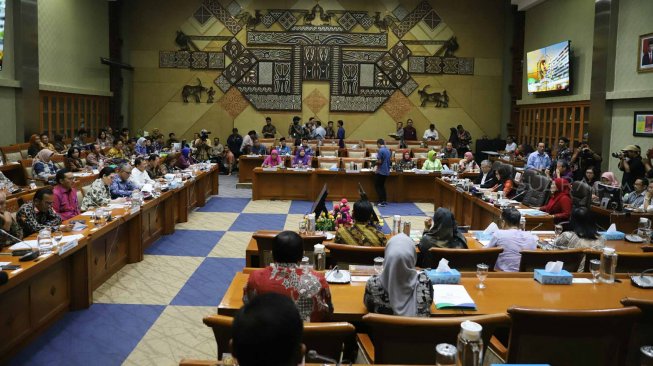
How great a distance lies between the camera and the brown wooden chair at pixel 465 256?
4.21m

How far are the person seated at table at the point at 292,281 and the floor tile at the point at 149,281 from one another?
290 centimetres

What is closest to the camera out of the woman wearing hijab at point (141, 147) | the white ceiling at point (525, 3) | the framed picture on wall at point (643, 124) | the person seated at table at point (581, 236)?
the person seated at table at point (581, 236)

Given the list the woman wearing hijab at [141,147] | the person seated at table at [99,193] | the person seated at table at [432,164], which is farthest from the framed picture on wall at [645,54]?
the woman wearing hijab at [141,147]

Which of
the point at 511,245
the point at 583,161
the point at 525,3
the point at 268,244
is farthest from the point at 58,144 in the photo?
the point at 525,3

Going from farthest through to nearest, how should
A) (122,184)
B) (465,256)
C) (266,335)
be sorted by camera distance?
→ 1. (122,184)
2. (465,256)
3. (266,335)

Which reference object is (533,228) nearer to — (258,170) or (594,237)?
(594,237)

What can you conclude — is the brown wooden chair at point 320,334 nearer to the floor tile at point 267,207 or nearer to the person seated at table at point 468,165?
the floor tile at point 267,207

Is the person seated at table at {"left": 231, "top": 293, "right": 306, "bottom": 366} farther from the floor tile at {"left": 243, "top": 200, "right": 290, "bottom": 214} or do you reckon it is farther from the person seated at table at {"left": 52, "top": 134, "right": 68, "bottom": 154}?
the person seated at table at {"left": 52, "top": 134, "right": 68, "bottom": 154}

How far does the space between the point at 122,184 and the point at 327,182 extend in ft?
16.4

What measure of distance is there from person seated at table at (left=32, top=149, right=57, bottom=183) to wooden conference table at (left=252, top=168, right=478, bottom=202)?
3.86 m

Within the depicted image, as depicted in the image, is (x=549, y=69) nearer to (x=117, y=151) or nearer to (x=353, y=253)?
(x=117, y=151)

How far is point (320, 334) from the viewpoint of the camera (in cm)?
242

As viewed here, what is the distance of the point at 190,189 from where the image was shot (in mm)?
10094

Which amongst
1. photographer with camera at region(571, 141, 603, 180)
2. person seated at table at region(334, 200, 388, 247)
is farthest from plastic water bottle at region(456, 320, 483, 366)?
photographer with camera at region(571, 141, 603, 180)
